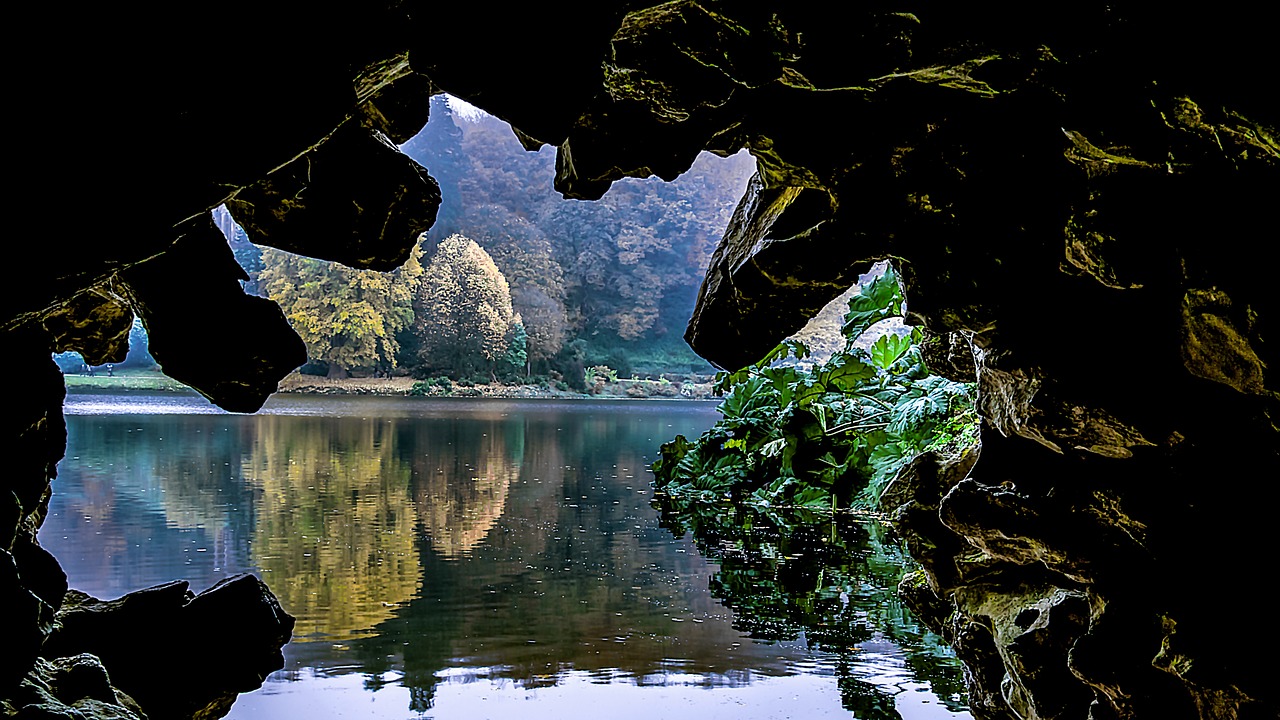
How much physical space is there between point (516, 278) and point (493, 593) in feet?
87.8

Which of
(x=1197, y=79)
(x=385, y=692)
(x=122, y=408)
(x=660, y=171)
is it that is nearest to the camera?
(x=1197, y=79)

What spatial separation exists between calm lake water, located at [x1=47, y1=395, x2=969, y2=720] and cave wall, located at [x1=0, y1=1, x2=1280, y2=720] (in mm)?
699

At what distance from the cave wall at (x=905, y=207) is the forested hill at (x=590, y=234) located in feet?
91.5

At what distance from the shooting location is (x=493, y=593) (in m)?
3.37

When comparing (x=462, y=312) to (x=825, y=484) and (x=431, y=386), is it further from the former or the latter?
(x=825, y=484)

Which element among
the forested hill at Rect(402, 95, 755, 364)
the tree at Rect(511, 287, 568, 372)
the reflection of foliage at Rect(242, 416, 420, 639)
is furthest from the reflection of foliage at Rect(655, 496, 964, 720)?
the forested hill at Rect(402, 95, 755, 364)

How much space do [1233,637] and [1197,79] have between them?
35.6 inches

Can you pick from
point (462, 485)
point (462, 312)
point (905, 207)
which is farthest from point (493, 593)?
point (462, 312)

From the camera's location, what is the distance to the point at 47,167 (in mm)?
1136

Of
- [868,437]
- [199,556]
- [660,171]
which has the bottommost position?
[199,556]

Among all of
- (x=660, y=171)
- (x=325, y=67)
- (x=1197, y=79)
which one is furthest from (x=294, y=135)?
(x=1197, y=79)

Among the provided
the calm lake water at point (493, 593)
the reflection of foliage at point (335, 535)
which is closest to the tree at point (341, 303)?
the reflection of foliage at point (335, 535)

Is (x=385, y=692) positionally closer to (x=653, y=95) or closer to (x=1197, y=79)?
(x=653, y=95)

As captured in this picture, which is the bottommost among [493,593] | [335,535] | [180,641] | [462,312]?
[335,535]
